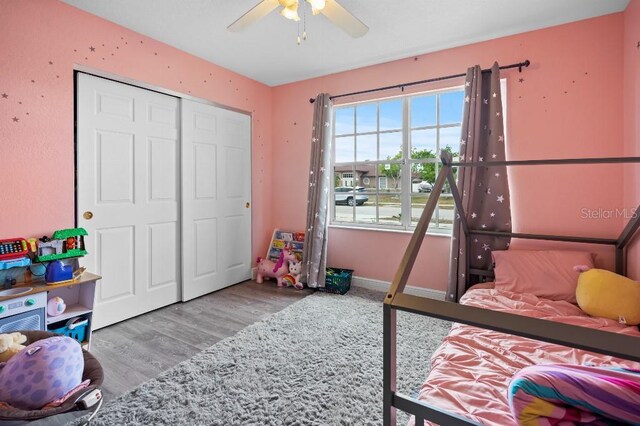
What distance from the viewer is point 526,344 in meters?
1.50

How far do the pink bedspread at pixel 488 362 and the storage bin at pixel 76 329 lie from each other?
221cm

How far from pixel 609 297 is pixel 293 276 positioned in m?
2.67

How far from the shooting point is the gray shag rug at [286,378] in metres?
1.56

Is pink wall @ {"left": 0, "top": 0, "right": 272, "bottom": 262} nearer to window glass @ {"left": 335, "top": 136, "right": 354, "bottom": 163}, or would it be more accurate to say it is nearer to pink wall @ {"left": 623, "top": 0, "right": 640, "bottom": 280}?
window glass @ {"left": 335, "top": 136, "right": 354, "bottom": 163}

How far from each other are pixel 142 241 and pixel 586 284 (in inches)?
131

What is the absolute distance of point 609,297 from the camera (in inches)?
71.9

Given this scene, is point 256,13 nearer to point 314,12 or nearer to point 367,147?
point 314,12

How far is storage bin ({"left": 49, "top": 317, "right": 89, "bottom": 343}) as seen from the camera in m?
2.07

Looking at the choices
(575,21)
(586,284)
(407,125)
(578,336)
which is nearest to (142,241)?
(407,125)

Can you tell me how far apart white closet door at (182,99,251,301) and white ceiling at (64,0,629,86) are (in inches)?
26.0

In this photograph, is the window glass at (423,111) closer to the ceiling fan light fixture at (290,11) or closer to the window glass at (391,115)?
the window glass at (391,115)

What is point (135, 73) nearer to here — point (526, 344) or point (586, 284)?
point (526, 344)

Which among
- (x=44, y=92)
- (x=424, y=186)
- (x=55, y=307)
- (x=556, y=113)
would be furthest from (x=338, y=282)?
(x=44, y=92)

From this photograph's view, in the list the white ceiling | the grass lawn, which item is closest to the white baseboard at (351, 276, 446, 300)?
the grass lawn
